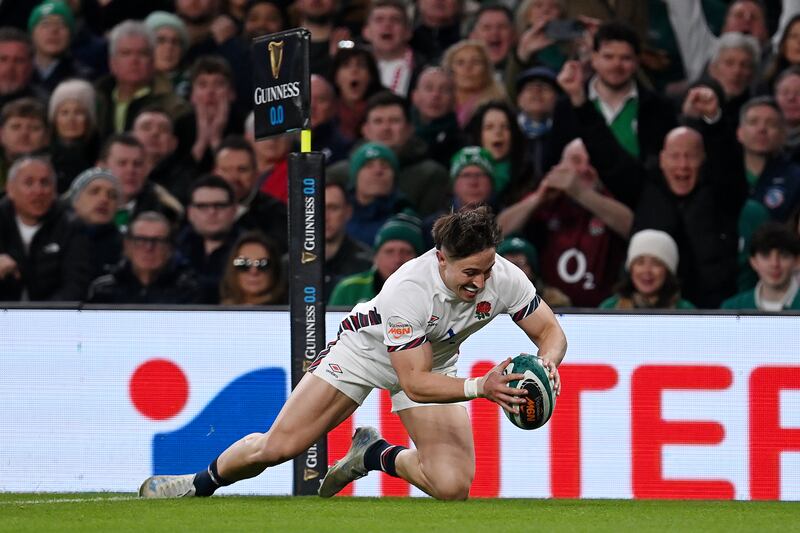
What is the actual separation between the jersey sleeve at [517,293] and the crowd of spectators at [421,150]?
2921mm

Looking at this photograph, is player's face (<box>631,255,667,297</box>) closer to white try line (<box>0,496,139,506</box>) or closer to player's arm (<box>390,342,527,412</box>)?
player's arm (<box>390,342,527,412</box>)

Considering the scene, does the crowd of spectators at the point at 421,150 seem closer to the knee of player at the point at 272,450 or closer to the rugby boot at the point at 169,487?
the rugby boot at the point at 169,487

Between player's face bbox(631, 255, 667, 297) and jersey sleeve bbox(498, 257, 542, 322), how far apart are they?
2.89m

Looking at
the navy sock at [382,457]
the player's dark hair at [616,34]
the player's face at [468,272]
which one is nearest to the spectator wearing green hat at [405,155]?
the player's dark hair at [616,34]

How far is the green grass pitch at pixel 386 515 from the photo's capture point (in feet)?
24.8

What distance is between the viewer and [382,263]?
1185cm

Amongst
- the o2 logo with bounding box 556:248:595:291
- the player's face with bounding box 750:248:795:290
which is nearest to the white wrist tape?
the player's face with bounding box 750:248:795:290

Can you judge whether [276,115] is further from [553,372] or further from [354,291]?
[553,372]

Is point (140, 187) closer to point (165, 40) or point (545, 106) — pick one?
point (165, 40)

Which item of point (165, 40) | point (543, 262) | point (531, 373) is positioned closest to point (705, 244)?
point (543, 262)

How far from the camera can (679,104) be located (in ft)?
43.6

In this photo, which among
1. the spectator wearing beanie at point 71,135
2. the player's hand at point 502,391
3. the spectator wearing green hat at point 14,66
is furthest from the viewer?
the spectator wearing green hat at point 14,66

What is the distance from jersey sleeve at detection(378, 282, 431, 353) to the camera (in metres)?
8.23

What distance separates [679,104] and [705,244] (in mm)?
1848
